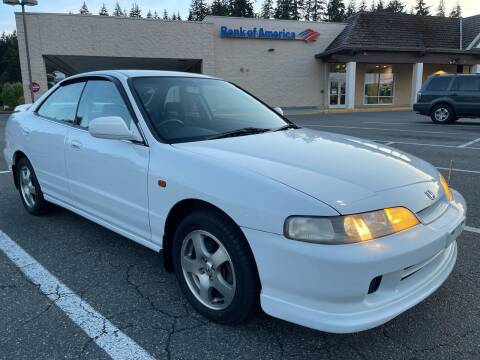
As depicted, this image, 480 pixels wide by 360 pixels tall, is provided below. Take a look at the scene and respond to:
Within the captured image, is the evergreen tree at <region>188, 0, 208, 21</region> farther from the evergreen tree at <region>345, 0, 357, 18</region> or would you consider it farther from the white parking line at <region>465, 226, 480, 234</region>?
the white parking line at <region>465, 226, 480, 234</region>

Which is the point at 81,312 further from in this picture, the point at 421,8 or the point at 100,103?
the point at 421,8

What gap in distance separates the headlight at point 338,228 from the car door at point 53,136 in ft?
8.34

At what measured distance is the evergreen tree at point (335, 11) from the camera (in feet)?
266

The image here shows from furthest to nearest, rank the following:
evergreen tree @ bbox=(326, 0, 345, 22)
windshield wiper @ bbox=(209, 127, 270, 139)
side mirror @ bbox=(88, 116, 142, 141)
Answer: evergreen tree @ bbox=(326, 0, 345, 22)
windshield wiper @ bbox=(209, 127, 270, 139)
side mirror @ bbox=(88, 116, 142, 141)

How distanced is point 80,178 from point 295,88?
25.7 metres

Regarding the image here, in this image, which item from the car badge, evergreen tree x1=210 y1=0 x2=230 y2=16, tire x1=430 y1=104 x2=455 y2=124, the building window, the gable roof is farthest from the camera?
evergreen tree x1=210 y1=0 x2=230 y2=16

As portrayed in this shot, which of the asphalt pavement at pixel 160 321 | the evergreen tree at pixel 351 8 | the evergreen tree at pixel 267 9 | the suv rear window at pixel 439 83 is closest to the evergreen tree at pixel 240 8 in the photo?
the evergreen tree at pixel 267 9

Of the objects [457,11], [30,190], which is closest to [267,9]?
[457,11]

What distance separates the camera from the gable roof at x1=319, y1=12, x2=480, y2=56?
26297 mm

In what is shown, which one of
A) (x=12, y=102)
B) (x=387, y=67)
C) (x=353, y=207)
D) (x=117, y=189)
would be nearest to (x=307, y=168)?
(x=353, y=207)

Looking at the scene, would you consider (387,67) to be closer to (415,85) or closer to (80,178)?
(415,85)

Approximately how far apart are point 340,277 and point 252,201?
0.59 metres

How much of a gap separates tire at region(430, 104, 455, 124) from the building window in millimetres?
14646

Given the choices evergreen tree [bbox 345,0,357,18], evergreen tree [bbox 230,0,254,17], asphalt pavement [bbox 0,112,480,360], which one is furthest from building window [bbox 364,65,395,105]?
evergreen tree [bbox 345,0,357,18]
